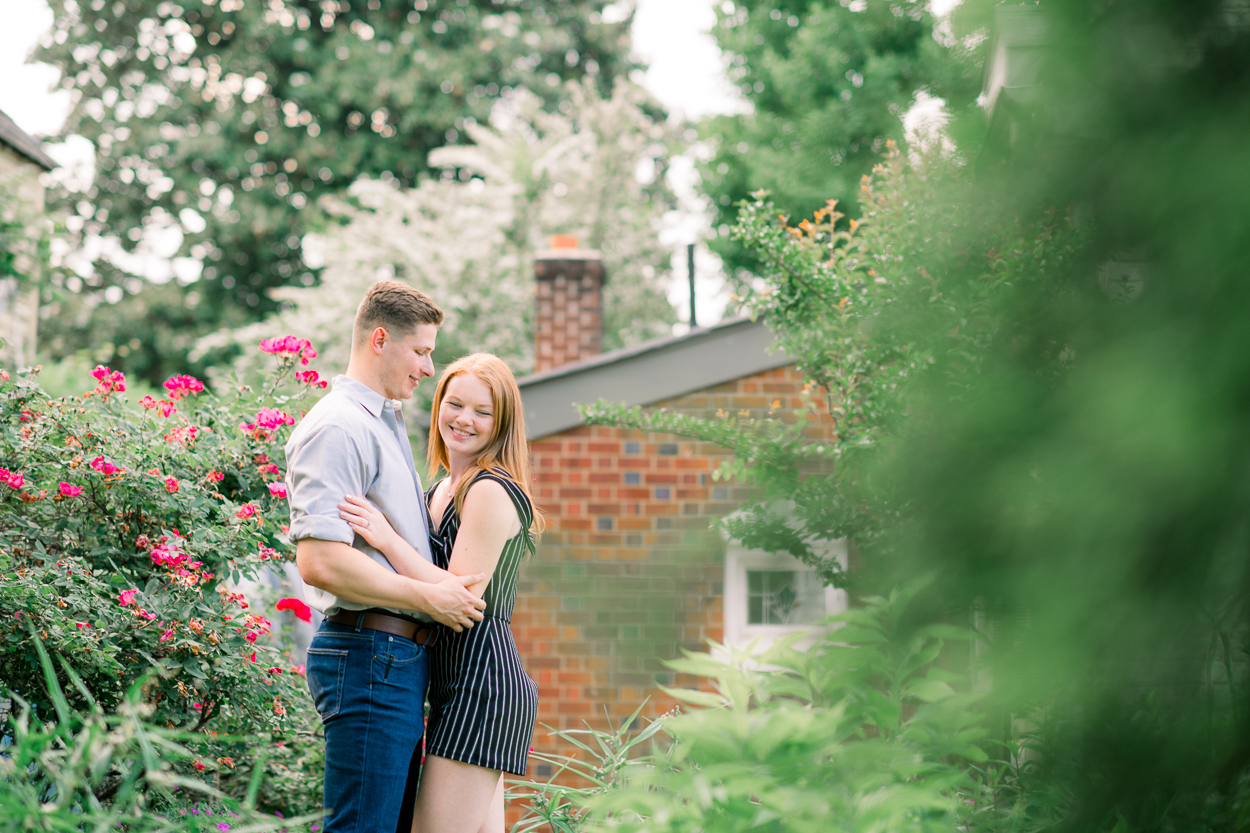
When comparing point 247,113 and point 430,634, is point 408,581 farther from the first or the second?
A: point 247,113

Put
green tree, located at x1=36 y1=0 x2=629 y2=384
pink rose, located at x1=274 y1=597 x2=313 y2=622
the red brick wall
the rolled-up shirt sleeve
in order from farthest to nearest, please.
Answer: green tree, located at x1=36 y1=0 x2=629 y2=384, pink rose, located at x1=274 y1=597 x2=313 y2=622, the rolled-up shirt sleeve, the red brick wall

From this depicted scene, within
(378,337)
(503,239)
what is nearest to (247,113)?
(503,239)

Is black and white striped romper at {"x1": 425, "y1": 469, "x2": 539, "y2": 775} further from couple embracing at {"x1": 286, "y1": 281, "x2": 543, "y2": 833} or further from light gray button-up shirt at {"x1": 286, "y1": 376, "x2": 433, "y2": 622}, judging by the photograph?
light gray button-up shirt at {"x1": 286, "y1": 376, "x2": 433, "y2": 622}

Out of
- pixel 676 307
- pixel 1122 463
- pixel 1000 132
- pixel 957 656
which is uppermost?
pixel 676 307

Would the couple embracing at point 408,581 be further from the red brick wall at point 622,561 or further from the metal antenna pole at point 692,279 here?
the metal antenna pole at point 692,279

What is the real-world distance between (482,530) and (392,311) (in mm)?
561

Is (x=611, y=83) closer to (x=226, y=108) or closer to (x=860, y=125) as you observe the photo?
(x=226, y=108)

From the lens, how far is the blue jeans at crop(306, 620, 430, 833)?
2.00m

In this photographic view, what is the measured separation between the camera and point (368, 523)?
2018 mm

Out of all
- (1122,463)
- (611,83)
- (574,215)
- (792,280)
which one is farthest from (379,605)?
(611,83)

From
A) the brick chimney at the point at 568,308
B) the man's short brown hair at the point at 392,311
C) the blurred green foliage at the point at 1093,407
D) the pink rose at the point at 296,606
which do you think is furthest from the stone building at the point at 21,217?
the blurred green foliage at the point at 1093,407

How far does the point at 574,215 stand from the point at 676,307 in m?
2.34

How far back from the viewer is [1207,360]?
54 cm

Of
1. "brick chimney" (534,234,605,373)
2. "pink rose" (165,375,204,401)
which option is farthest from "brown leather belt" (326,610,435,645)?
"brick chimney" (534,234,605,373)
